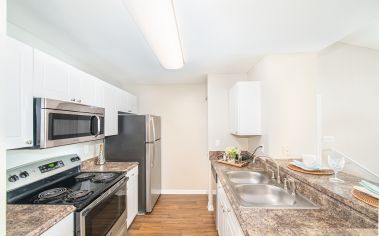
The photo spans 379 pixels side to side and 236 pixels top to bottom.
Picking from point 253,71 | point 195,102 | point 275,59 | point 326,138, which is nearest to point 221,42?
point 275,59

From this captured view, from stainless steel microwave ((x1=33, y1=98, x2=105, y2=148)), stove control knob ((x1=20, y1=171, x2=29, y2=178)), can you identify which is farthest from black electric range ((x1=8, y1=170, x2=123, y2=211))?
stainless steel microwave ((x1=33, y1=98, x2=105, y2=148))

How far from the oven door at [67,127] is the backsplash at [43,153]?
419 mm

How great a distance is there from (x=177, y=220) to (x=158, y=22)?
2.78 m

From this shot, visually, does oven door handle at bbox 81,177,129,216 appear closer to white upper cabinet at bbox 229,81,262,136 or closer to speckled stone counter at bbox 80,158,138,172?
speckled stone counter at bbox 80,158,138,172

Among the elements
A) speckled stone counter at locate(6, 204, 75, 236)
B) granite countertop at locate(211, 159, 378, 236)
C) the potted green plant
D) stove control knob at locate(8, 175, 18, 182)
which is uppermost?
stove control knob at locate(8, 175, 18, 182)

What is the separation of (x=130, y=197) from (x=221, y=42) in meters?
2.41

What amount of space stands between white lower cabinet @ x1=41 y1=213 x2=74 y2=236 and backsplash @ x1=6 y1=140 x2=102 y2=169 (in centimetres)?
72

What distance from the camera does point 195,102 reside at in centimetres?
400

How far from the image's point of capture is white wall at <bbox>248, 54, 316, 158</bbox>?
2236 millimetres

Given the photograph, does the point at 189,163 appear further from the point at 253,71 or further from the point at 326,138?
the point at 326,138

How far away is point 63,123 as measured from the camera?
1606 millimetres

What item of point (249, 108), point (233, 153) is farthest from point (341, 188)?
point (233, 153)

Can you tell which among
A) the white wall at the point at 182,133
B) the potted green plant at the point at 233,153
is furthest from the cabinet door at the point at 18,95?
the white wall at the point at 182,133

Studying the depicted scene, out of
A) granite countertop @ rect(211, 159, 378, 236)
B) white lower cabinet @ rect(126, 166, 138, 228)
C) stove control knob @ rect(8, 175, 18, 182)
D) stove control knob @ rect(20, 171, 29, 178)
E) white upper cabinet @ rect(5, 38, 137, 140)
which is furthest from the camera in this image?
white lower cabinet @ rect(126, 166, 138, 228)
